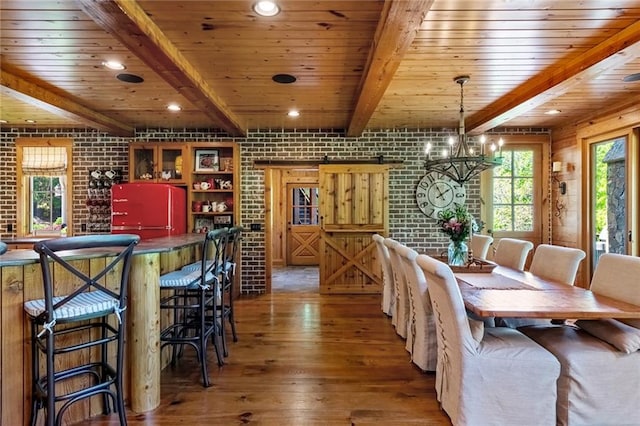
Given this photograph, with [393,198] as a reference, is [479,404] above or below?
below

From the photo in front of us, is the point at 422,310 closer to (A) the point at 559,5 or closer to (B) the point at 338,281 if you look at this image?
(A) the point at 559,5

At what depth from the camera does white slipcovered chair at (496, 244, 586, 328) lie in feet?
8.98

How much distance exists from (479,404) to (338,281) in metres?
3.43

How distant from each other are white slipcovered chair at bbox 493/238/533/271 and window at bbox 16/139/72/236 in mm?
5882

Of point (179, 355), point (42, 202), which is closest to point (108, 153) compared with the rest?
point (42, 202)

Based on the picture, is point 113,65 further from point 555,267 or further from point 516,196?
point 516,196

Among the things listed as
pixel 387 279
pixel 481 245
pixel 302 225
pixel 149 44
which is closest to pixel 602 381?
pixel 481 245

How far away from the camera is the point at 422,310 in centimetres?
267

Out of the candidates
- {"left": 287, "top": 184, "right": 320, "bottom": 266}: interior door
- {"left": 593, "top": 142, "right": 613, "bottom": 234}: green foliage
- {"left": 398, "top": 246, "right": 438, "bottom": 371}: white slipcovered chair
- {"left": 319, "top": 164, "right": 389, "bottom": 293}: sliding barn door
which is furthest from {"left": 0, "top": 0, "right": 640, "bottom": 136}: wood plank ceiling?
{"left": 287, "top": 184, "right": 320, "bottom": 266}: interior door

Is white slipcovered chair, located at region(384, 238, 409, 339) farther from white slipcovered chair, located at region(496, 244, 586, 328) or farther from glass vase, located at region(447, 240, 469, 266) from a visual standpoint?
white slipcovered chair, located at region(496, 244, 586, 328)

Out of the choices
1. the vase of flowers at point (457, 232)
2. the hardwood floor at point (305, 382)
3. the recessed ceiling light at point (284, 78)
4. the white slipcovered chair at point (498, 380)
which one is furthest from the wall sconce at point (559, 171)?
the recessed ceiling light at point (284, 78)

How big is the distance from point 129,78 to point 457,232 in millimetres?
3329

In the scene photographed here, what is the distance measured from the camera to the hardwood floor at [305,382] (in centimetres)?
219

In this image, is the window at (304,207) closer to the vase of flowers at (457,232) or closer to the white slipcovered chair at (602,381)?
the vase of flowers at (457,232)
